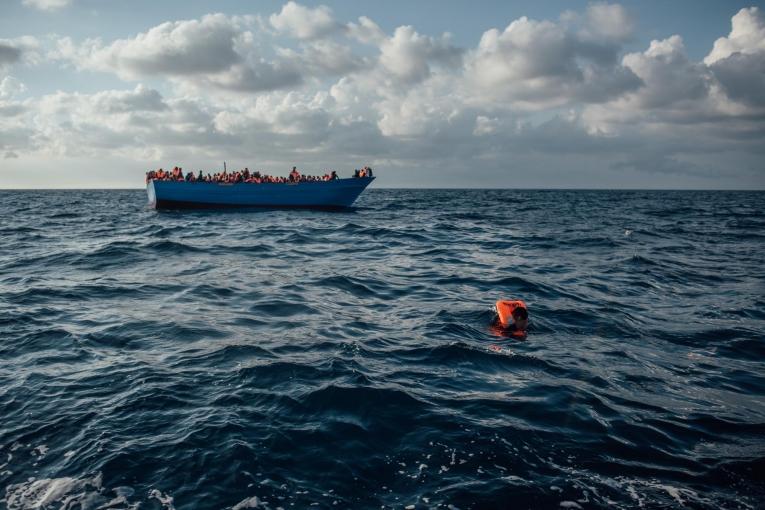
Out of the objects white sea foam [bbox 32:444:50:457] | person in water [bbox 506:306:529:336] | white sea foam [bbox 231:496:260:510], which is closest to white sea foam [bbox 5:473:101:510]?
white sea foam [bbox 32:444:50:457]

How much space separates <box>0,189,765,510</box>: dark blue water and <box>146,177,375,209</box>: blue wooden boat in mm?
25305

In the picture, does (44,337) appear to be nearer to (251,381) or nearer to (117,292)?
(117,292)

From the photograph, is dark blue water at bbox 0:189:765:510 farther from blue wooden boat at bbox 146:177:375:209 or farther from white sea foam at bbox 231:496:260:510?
blue wooden boat at bbox 146:177:375:209

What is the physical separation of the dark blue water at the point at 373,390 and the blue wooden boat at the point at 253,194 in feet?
83.0

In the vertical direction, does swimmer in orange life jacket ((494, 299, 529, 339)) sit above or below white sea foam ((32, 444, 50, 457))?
above

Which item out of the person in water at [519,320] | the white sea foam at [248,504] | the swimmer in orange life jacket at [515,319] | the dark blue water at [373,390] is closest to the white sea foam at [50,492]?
the dark blue water at [373,390]

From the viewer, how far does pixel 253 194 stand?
1626 inches

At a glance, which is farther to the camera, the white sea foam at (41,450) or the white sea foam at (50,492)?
the white sea foam at (41,450)

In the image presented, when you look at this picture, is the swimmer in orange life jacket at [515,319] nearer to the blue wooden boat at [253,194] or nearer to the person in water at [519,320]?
the person in water at [519,320]

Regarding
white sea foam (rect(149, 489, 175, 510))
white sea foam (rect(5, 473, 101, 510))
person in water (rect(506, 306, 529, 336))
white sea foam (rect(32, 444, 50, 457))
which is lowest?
white sea foam (rect(5, 473, 101, 510))

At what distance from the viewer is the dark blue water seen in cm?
484

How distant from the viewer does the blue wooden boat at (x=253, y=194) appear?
40250 mm

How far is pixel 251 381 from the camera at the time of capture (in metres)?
7.15

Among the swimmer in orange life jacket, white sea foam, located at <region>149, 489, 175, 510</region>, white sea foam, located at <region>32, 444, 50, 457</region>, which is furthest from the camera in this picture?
the swimmer in orange life jacket
